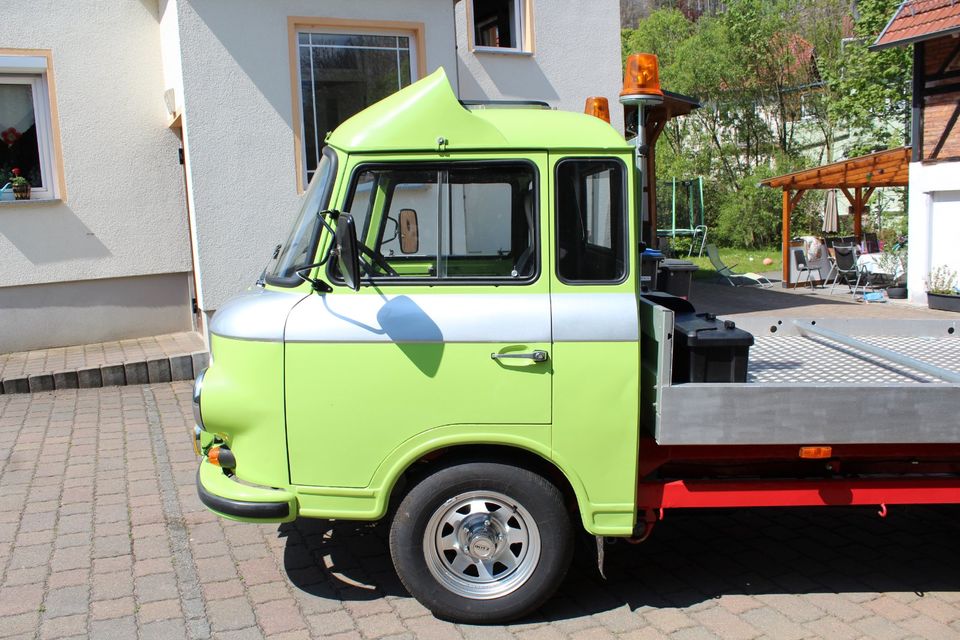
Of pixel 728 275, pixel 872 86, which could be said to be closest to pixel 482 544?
pixel 728 275

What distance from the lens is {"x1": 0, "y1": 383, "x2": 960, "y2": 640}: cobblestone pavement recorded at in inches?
163

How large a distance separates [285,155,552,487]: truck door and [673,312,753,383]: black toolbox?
0.64 m

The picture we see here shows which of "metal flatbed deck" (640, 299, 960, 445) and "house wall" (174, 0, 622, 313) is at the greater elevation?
"house wall" (174, 0, 622, 313)

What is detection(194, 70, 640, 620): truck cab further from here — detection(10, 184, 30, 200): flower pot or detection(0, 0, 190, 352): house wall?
detection(10, 184, 30, 200): flower pot

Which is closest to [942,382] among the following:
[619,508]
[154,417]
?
[619,508]

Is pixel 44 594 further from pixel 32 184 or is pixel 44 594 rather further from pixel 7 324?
pixel 32 184

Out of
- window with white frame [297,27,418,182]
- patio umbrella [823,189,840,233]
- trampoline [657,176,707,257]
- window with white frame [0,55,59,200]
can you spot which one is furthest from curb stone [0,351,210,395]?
trampoline [657,176,707,257]

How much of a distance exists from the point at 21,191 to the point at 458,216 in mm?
7708

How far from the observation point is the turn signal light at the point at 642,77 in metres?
5.31

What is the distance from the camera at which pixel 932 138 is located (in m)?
15.5

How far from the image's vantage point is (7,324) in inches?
391

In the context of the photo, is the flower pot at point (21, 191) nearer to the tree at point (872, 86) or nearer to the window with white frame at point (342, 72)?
the window with white frame at point (342, 72)

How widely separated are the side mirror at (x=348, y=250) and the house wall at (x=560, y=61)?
25.9 ft

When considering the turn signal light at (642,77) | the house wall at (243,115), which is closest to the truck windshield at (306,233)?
the turn signal light at (642,77)
